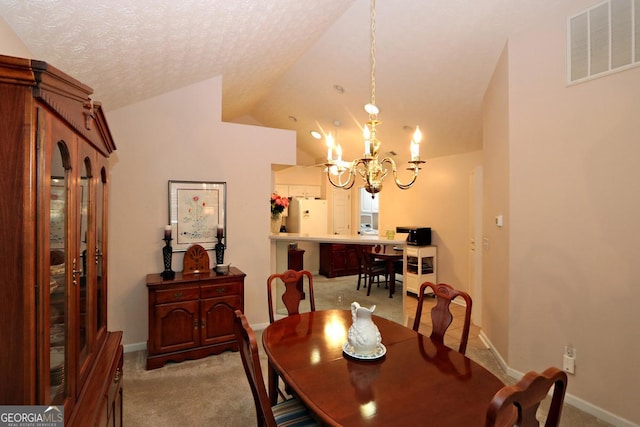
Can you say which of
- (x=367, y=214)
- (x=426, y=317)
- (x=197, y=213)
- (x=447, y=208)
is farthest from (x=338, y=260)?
(x=197, y=213)

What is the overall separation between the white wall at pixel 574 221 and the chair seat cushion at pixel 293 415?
215cm

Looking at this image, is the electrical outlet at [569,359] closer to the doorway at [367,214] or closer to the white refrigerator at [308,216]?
the white refrigerator at [308,216]

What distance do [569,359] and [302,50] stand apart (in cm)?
404

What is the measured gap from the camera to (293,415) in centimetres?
164

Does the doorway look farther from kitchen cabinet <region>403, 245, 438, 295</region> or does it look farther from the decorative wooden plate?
the decorative wooden plate

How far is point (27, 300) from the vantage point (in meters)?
0.87

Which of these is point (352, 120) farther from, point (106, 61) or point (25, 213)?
point (25, 213)

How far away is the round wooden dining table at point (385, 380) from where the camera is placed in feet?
3.98

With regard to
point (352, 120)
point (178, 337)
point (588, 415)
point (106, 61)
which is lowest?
point (588, 415)

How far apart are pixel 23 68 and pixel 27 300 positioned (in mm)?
607

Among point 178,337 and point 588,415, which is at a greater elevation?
point 178,337

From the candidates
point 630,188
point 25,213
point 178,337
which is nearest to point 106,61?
point 25,213

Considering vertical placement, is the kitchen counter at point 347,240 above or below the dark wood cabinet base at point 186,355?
above

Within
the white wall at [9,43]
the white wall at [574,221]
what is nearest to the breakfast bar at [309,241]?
the white wall at [574,221]
